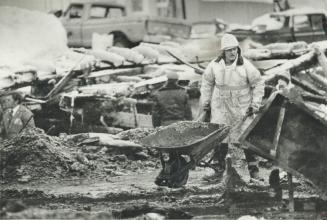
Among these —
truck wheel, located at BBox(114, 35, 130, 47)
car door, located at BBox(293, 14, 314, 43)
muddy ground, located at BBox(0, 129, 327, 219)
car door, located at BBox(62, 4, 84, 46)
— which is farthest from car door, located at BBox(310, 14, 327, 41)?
muddy ground, located at BBox(0, 129, 327, 219)

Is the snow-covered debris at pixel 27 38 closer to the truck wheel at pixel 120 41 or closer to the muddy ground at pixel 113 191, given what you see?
the truck wheel at pixel 120 41

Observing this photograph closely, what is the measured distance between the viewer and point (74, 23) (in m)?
17.9

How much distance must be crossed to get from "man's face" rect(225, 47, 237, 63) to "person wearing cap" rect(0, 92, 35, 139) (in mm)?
4318

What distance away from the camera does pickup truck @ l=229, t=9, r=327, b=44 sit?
17.5 meters

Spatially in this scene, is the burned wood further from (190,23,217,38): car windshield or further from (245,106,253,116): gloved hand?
(190,23,217,38): car windshield

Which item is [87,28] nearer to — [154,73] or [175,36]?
[175,36]

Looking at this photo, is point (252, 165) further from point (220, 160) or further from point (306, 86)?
point (306, 86)

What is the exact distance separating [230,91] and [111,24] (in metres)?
10.2

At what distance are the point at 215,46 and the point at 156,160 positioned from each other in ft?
20.0

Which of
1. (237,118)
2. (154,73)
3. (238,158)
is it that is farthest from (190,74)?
(237,118)

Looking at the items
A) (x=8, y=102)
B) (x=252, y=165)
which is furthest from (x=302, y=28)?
(x=252, y=165)

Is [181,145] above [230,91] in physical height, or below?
below

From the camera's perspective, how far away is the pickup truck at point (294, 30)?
17469 mm

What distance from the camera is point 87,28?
17.8m
